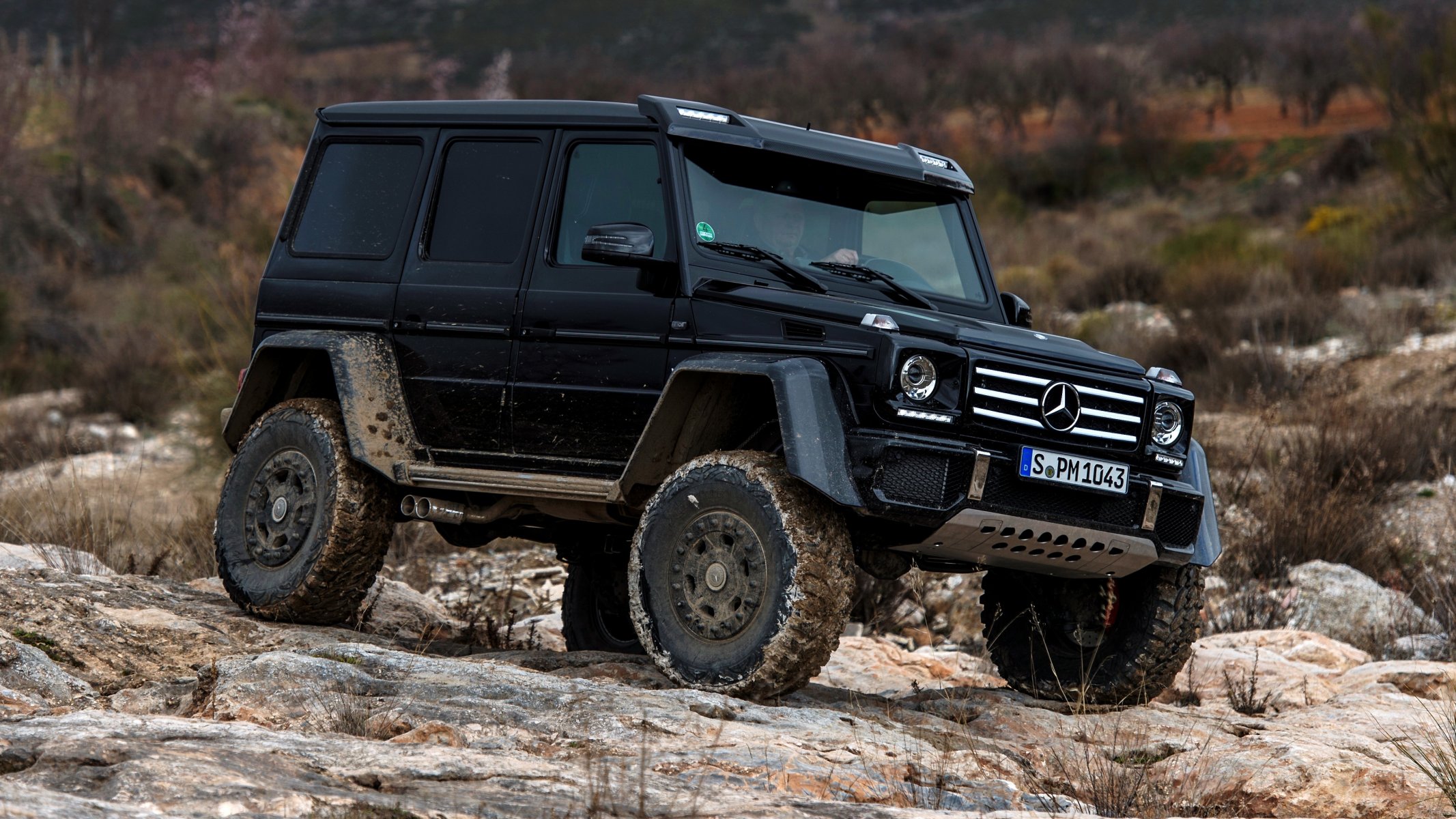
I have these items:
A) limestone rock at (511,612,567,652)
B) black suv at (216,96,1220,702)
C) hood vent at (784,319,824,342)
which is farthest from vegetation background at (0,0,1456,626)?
hood vent at (784,319,824,342)

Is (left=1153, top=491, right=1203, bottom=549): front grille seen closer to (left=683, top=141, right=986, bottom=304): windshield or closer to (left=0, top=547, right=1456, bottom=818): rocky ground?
(left=0, top=547, right=1456, bottom=818): rocky ground

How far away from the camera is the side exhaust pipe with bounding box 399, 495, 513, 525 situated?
6.86 m

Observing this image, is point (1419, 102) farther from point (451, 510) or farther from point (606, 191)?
point (451, 510)

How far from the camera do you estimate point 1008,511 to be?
18.3 feet

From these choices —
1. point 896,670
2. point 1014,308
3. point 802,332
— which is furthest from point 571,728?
point 896,670

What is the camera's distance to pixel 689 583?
18.9ft

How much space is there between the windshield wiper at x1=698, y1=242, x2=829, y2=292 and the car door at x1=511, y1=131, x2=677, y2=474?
0.61ft

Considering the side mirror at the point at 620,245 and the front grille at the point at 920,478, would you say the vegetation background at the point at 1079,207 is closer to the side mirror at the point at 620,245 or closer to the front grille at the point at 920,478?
the side mirror at the point at 620,245

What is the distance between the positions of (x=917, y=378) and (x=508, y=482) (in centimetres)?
189

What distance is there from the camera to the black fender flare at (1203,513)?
6.27 meters

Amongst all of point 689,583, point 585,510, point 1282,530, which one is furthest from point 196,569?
point 1282,530

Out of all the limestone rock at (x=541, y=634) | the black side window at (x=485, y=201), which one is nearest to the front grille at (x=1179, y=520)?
the black side window at (x=485, y=201)

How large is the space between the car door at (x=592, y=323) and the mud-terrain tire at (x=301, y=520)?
0.85m

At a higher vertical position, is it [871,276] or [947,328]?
[871,276]
